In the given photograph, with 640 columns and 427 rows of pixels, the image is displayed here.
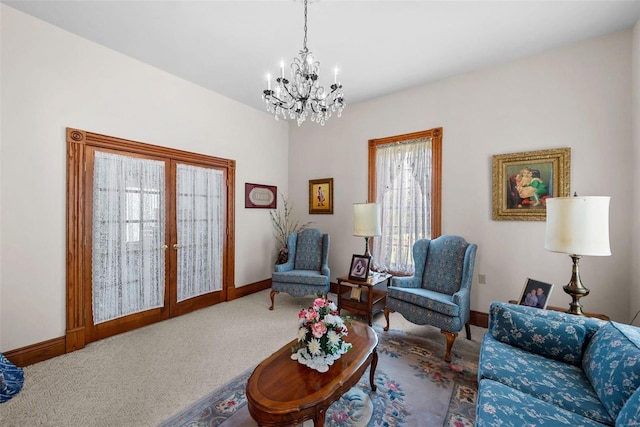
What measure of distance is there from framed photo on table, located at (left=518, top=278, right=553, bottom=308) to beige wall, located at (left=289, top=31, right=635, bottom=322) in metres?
0.78

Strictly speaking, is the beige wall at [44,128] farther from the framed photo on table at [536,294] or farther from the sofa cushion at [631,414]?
the framed photo on table at [536,294]

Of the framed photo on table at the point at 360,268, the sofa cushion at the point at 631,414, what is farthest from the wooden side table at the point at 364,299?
the sofa cushion at the point at 631,414

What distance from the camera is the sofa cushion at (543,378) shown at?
1.34 metres

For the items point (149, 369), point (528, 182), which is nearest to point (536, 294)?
point (528, 182)

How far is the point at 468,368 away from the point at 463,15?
3220mm

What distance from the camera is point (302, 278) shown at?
3781 mm

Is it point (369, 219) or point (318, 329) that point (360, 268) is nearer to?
point (369, 219)

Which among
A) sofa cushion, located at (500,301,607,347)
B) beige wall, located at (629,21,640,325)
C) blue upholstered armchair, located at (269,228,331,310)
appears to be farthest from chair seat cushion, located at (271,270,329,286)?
beige wall, located at (629,21,640,325)

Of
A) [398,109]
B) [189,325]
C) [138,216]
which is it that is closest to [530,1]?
[398,109]

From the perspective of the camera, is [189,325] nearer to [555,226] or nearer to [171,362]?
[171,362]

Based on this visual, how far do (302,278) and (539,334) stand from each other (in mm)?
2652

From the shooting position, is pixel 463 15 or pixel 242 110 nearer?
pixel 463 15

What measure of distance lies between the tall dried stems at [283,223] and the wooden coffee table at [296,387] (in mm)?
3296

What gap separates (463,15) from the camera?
7.87 feet
